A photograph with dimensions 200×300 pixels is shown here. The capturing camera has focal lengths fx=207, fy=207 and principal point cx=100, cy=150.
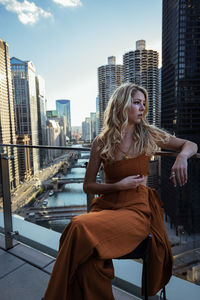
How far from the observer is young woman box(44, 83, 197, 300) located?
925 mm

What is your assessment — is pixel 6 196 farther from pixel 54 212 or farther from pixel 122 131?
pixel 122 131

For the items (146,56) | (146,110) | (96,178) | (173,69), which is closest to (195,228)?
(96,178)

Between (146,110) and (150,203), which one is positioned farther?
Answer: (146,110)

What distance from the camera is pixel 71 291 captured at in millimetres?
967

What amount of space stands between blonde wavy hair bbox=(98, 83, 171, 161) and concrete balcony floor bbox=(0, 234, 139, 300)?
1121 mm

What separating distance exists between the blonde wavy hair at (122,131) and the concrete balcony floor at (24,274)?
1.12 m

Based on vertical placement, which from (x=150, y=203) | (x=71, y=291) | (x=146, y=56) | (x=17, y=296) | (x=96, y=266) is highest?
(x=146, y=56)

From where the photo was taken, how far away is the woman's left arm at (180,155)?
1.19 metres

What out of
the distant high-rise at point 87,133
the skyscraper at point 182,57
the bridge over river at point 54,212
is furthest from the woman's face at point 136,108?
the skyscraper at point 182,57

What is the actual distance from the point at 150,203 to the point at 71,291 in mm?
630

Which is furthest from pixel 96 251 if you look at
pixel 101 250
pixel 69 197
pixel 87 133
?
pixel 87 133

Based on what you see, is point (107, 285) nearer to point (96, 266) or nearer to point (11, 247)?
point (96, 266)

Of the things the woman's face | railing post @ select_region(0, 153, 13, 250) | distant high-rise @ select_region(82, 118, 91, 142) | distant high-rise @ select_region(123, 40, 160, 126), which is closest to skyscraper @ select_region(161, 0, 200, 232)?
distant high-rise @ select_region(123, 40, 160, 126)

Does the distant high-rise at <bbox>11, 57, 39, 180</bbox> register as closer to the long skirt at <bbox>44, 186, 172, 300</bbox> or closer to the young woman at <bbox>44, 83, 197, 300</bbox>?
the young woman at <bbox>44, 83, 197, 300</bbox>
